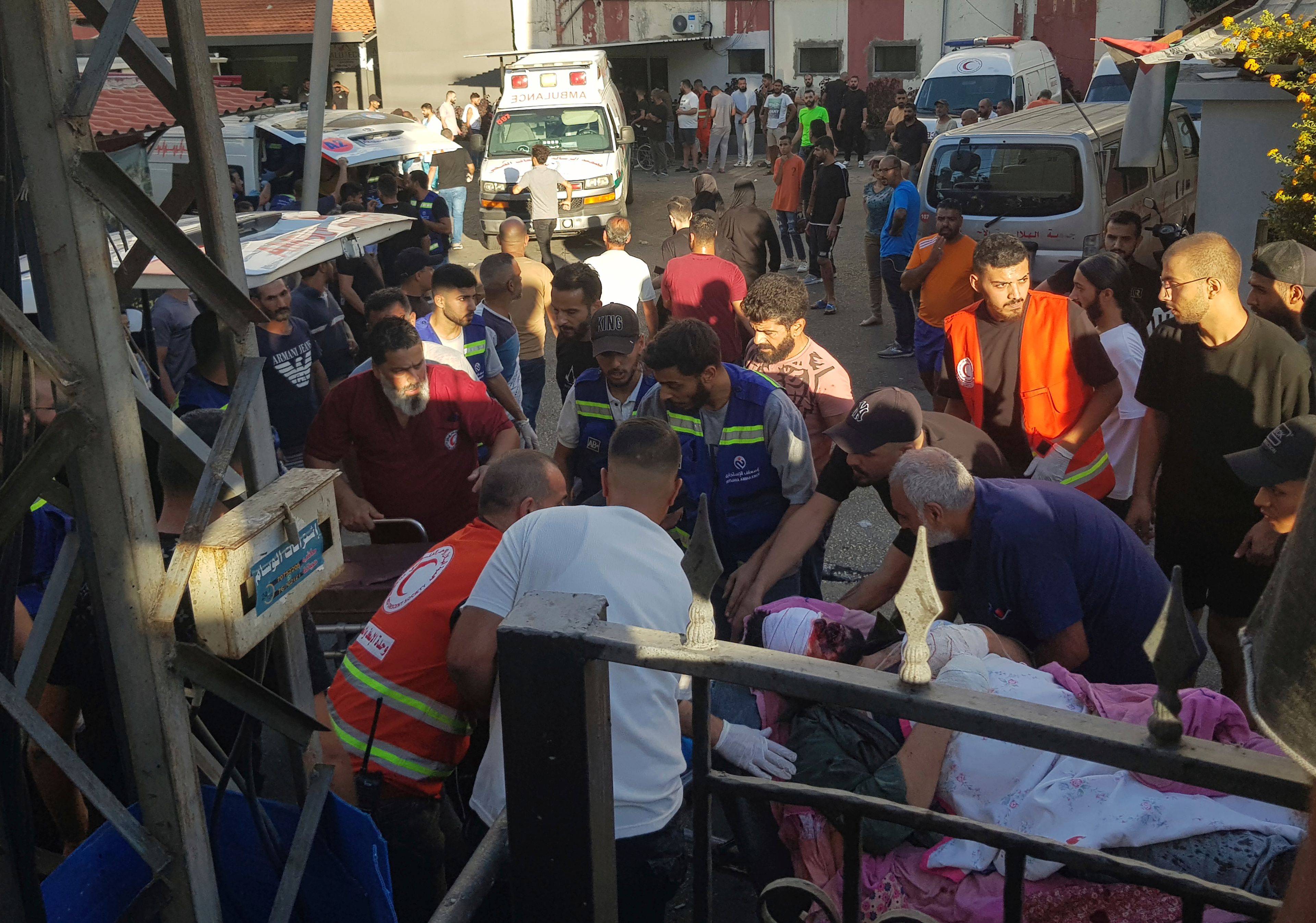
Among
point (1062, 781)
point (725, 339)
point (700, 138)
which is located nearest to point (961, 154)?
point (725, 339)

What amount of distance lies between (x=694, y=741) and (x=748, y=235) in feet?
26.7

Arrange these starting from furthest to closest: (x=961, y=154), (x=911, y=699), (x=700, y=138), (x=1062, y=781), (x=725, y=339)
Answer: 1. (x=700, y=138)
2. (x=961, y=154)
3. (x=725, y=339)
4. (x=1062, y=781)
5. (x=911, y=699)

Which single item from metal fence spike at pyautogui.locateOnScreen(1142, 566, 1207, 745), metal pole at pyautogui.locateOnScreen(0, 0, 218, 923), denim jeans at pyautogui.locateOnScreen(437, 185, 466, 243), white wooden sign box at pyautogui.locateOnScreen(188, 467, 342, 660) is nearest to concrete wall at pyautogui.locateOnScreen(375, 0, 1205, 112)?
denim jeans at pyautogui.locateOnScreen(437, 185, 466, 243)

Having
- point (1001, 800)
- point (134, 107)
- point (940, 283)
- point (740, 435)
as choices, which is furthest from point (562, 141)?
point (1001, 800)

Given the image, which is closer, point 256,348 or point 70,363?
point 70,363

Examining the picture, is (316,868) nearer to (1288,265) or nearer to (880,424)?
(880,424)

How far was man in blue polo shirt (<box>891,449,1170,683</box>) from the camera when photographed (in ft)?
10.9

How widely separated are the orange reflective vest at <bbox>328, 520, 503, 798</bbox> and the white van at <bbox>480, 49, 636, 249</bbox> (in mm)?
13039

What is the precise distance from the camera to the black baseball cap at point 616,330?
16.3 feet

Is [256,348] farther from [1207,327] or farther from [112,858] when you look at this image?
[1207,327]

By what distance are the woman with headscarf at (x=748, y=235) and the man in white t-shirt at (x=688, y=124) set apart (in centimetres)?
1745

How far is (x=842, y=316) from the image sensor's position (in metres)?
12.6

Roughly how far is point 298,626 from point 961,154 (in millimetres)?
9183

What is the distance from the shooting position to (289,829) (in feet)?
8.75
